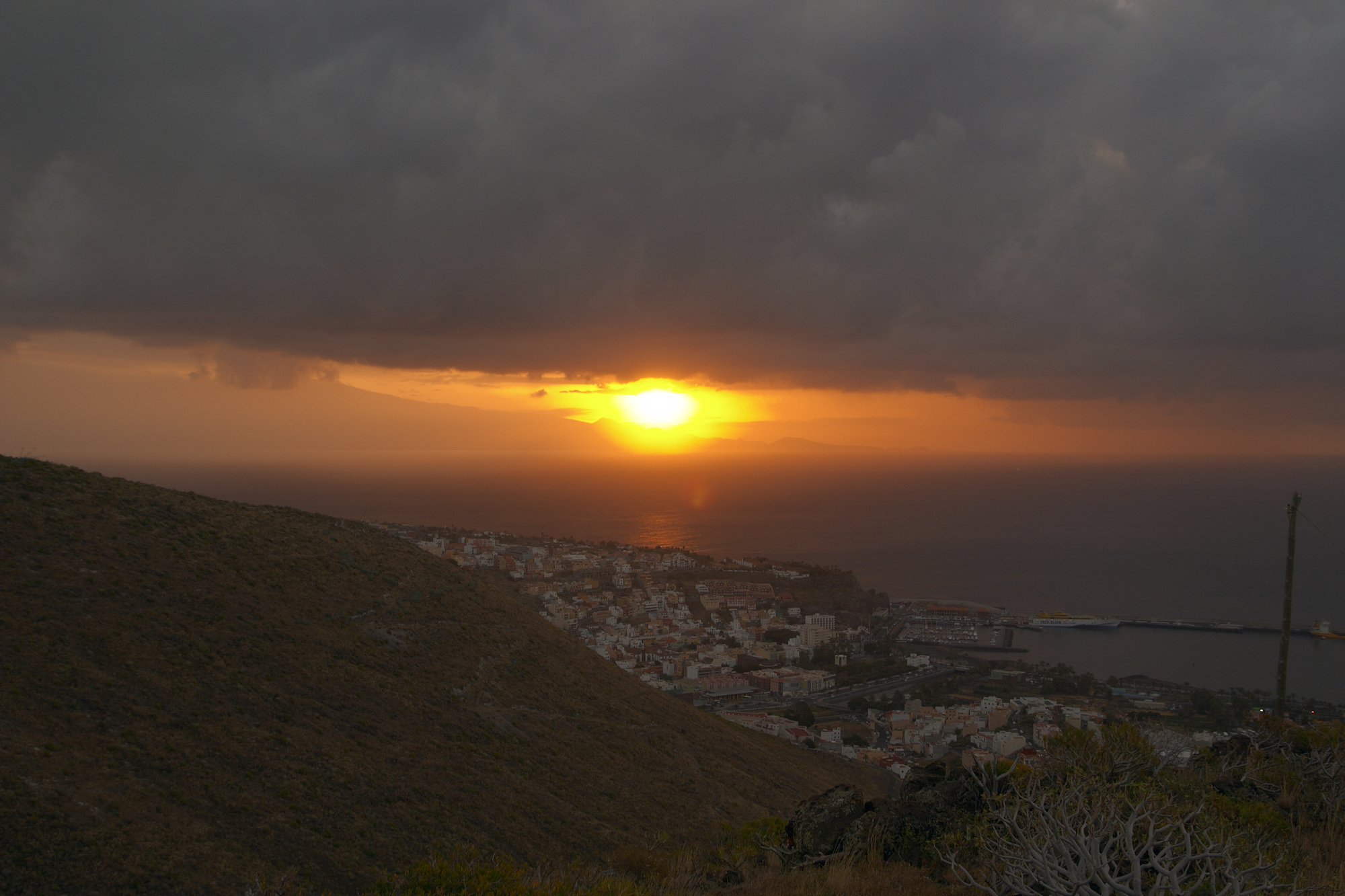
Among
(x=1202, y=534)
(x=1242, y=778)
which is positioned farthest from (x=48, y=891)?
(x=1202, y=534)

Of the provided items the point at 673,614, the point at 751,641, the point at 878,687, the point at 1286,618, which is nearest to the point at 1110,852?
the point at 1286,618

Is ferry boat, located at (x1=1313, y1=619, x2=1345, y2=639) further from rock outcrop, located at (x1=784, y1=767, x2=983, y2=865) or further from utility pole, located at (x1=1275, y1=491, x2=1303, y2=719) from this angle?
rock outcrop, located at (x1=784, y1=767, x2=983, y2=865)

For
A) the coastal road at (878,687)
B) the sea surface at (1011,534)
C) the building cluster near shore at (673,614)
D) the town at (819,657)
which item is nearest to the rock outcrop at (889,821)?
the town at (819,657)

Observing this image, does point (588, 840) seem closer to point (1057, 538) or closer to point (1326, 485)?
point (1057, 538)

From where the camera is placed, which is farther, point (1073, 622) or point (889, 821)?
point (1073, 622)

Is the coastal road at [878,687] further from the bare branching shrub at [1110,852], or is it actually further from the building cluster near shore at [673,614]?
the bare branching shrub at [1110,852]

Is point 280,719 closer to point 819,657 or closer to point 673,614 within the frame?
point 819,657

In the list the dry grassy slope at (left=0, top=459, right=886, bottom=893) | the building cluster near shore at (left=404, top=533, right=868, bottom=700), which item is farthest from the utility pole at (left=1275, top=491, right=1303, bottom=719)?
the building cluster near shore at (left=404, top=533, right=868, bottom=700)
